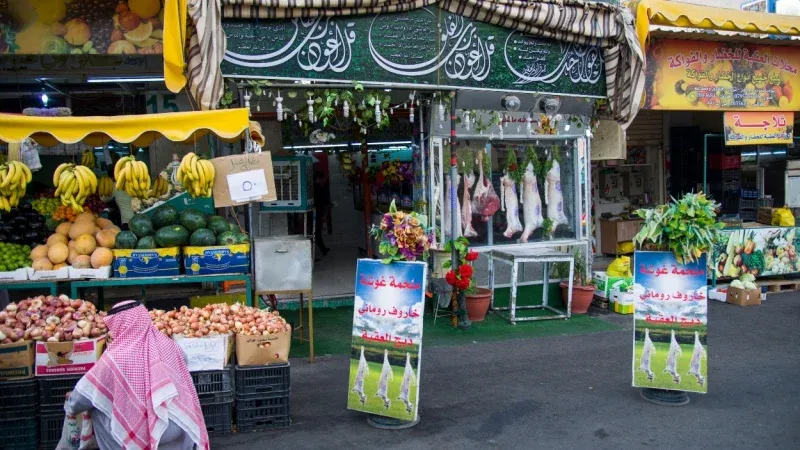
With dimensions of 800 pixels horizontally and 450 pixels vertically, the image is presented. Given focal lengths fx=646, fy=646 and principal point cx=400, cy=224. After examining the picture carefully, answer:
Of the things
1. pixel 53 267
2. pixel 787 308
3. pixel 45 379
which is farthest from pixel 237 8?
pixel 787 308

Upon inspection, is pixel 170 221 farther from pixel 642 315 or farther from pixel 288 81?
pixel 642 315

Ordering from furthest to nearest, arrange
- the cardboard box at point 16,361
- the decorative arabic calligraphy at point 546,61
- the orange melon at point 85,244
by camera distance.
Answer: the decorative arabic calligraphy at point 546,61 < the orange melon at point 85,244 < the cardboard box at point 16,361

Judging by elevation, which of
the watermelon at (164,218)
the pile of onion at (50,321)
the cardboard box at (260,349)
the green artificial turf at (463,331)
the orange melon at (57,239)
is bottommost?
the green artificial turf at (463,331)

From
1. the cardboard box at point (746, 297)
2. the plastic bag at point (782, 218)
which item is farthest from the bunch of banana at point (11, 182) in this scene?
the plastic bag at point (782, 218)

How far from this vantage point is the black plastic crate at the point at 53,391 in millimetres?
5016

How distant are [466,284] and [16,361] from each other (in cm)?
517

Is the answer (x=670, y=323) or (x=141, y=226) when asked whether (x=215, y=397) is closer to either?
(x=141, y=226)

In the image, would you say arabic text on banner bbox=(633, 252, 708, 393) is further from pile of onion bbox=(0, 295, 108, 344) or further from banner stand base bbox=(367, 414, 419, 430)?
pile of onion bbox=(0, 295, 108, 344)

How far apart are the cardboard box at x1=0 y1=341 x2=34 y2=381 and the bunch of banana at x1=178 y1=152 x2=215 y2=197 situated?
6.58 feet

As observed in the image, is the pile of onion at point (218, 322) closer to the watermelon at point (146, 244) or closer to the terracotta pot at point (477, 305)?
the watermelon at point (146, 244)

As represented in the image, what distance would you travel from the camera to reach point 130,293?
10039 millimetres

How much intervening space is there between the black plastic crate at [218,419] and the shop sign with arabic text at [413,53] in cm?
372

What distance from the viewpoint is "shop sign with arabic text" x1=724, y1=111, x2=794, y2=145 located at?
10.5 m

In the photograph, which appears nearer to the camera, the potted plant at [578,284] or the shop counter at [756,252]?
the potted plant at [578,284]
